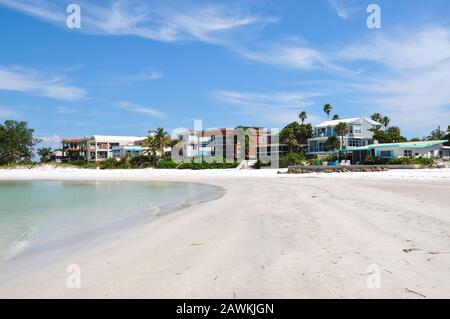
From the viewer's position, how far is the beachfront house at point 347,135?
58500mm

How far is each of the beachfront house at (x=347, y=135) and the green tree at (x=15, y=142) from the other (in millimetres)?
71337

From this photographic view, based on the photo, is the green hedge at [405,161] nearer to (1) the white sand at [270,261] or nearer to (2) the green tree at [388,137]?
(2) the green tree at [388,137]

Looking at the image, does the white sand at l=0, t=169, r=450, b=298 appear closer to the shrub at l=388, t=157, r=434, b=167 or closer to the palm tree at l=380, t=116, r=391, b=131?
the shrub at l=388, t=157, r=434, b=167

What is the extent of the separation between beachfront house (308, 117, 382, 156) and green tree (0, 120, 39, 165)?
2809 inches

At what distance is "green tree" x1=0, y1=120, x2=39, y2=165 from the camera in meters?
89.7

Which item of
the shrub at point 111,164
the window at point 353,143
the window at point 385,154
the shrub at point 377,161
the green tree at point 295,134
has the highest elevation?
the green tree at point 295,134

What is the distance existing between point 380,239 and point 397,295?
286cm

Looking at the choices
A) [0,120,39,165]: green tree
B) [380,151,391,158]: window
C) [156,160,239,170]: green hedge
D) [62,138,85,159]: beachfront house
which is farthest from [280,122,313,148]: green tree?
[0,120,39,165]: green tree

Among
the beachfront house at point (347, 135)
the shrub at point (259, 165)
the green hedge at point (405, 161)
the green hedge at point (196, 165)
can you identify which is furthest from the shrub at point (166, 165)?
the green hedge at point (405, 161)

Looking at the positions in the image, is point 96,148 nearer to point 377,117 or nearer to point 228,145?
point 228,145

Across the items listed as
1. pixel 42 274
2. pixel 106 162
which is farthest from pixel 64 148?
pixel 42 274

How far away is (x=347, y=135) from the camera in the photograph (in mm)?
58219

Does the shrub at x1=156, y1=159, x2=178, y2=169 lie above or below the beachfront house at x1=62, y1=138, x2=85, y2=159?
below

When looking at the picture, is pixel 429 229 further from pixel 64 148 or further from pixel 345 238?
pixel 64 148
